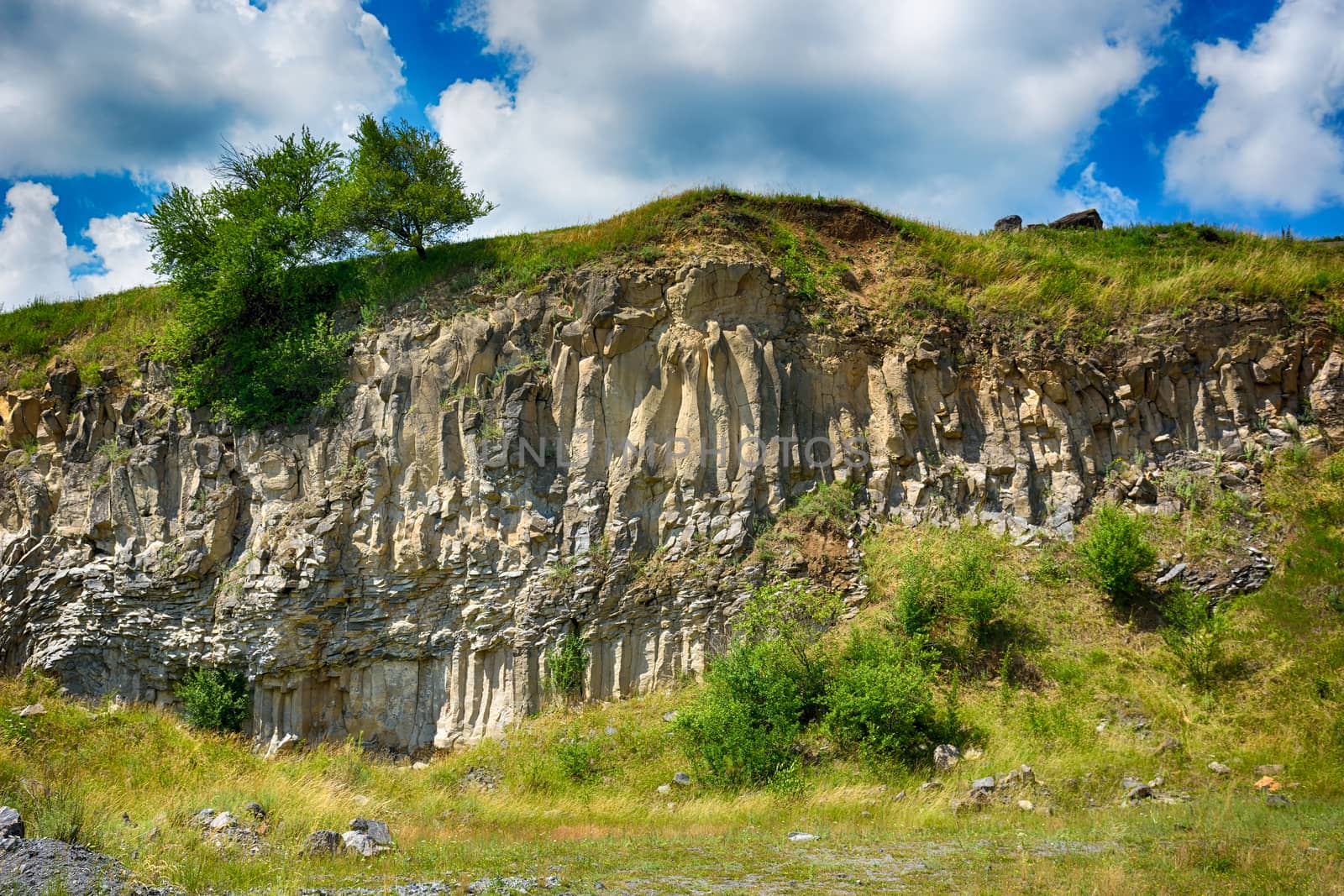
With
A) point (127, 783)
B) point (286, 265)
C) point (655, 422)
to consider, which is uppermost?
point (286, 265)

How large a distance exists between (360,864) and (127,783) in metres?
7.68

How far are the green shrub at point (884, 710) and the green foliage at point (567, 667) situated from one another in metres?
5.57

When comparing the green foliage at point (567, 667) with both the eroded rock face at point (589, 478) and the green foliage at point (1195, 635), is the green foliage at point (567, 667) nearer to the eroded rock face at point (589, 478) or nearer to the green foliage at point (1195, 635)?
the eroded rock face at point (589, 478)

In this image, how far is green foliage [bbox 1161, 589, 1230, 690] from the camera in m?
15.0

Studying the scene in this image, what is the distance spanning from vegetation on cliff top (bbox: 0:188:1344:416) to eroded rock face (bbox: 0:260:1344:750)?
2.97 feet

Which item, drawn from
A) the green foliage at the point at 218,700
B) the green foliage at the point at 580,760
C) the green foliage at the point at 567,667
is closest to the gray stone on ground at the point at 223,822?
the green foliage at the point at 580,760

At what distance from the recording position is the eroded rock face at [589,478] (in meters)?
18.8

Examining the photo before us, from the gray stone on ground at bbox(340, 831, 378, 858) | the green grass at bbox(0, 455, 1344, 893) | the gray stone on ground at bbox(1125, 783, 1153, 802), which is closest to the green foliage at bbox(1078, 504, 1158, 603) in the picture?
the green grass at bbox(0, 455, 1344, 893)

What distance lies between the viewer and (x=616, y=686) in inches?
714

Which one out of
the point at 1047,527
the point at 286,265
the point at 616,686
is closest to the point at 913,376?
the point at 1047,527

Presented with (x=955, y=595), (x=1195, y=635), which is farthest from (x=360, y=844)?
(x=1195, y=635)

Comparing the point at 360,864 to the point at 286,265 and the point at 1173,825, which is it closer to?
the point at 1173,825

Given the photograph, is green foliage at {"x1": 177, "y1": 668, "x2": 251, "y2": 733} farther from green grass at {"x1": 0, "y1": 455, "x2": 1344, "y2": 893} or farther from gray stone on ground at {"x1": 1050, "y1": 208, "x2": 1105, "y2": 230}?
gray stone on ground at {"x1": 1050, "y1": 208, "x2": 1105, "y2": 230}

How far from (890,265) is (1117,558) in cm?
962
